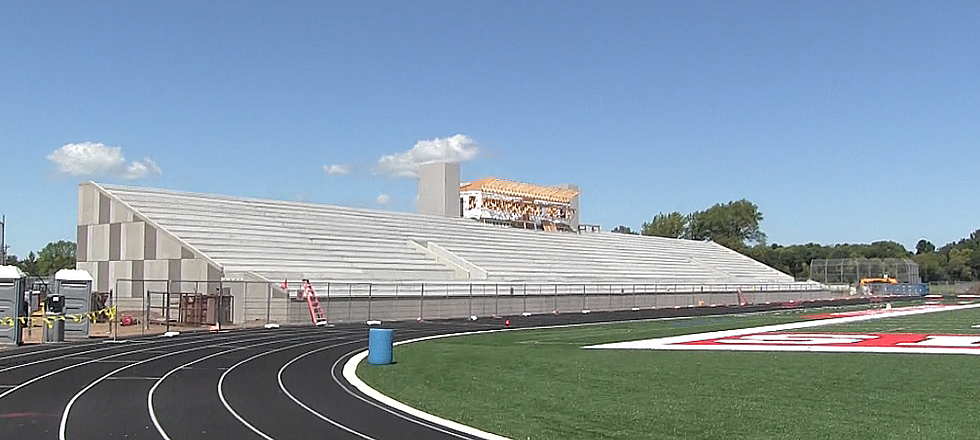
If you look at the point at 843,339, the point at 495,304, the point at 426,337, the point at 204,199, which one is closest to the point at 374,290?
the point at 495,304

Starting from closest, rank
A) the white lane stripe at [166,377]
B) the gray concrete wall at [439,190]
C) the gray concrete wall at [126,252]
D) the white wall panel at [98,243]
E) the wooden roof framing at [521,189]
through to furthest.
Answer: the white lane stripe at [166,377], the gray concrete wall at [126,252], the white wall panel at [98,243], the gray concrete wall at [439,190], the wooden roof framing at [521,189]

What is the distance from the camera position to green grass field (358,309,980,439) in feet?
40.4

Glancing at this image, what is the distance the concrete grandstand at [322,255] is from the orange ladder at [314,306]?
602mm

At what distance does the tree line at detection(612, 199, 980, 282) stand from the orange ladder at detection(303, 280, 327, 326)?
91083 millimetres

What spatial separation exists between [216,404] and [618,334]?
19.5 m

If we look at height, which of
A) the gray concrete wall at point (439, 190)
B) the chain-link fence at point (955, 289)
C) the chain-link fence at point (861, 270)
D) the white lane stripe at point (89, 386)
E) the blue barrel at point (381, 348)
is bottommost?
the white lane stripe at point (89, 386)

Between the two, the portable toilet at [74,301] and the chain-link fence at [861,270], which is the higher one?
the chain-link fence at [861,270]

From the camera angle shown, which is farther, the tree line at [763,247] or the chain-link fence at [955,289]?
the tree line at [763,247]

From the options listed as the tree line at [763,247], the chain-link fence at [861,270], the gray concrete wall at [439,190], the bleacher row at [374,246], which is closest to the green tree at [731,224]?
the tree line at [763,247]

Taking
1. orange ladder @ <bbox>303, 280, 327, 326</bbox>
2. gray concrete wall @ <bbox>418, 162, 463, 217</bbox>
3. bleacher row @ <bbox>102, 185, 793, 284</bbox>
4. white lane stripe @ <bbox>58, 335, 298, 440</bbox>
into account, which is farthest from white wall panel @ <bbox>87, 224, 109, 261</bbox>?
white lane stripe @ <bbox>58, 335, 298, 440</bbox>

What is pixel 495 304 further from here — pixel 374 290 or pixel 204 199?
pixel 204 199

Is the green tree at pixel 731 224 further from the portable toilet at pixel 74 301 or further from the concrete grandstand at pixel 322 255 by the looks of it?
the portable toilet at pixel 74 301

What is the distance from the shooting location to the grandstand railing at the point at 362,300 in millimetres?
42375

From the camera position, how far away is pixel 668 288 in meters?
70.9
